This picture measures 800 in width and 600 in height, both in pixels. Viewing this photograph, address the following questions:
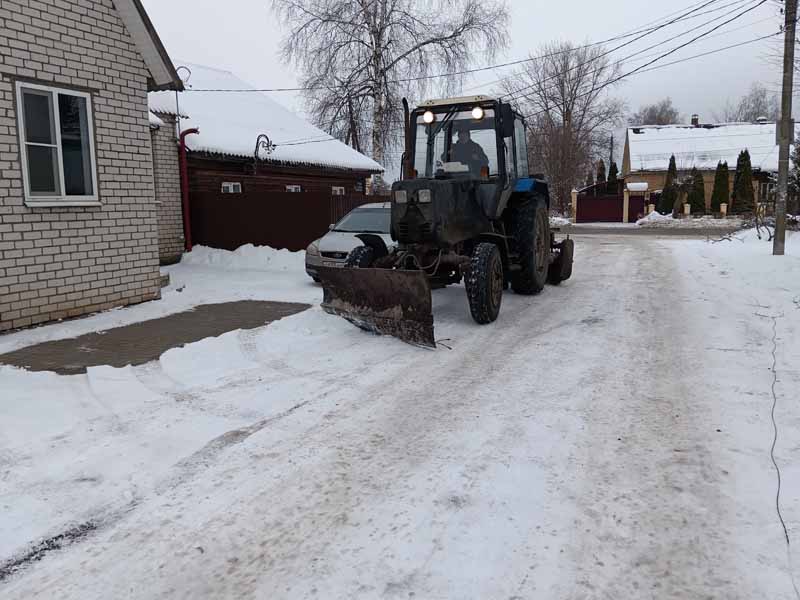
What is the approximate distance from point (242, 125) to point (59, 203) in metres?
10.8

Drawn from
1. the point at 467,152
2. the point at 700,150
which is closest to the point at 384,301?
the point at 467,152

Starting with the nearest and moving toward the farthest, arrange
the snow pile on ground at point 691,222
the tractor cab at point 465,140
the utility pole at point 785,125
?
the tractor cab at point 465,140 < the utility pole at point 785,125 < the snow pile on ground at point 691,222

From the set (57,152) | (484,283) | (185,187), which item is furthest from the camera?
(185,187)

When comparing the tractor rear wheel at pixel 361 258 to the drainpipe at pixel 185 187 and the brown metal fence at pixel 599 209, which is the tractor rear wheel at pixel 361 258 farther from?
the brown metal fence at pixel 599 209

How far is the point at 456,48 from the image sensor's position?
23.2 m

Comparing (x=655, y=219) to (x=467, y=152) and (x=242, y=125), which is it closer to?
(x=242, y=125)

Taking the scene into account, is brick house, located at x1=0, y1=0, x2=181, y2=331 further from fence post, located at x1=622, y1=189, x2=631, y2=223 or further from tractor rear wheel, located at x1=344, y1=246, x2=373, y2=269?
fence post, located at x1=622, y1=189, x2=631, y2=223

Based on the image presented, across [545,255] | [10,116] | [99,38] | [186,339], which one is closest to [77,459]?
[186,339]

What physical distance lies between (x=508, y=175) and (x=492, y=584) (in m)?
6.33

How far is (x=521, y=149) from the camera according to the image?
8.82m

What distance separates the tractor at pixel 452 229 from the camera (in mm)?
6469

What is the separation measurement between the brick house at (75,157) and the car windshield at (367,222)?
136 inches

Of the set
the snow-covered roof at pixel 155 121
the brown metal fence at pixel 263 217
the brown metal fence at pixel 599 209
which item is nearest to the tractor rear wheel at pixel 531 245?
the brown metal fence at pixel 263 217

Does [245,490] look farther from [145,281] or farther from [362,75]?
[362,75]
